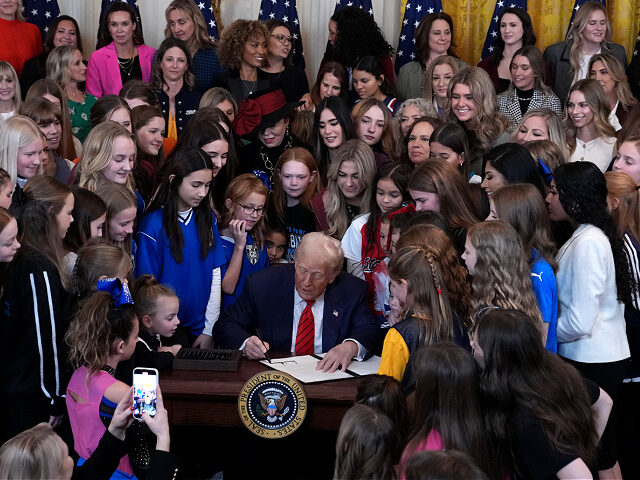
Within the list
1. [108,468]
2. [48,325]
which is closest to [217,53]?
[48,325]

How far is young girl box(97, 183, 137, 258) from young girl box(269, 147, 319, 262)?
1077 millimetres

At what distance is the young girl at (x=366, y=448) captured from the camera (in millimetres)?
2828

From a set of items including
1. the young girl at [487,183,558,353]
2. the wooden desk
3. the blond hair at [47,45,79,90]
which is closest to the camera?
the wooden desk

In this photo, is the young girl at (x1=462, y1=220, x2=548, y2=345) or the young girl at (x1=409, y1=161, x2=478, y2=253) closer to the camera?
the young girl at (x1=462, y1=220, x2=548, y2=345)

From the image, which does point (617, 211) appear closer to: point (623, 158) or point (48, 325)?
point (623, 158)

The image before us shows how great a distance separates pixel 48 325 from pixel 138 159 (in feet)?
6.35

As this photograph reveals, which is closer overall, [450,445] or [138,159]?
[450,445]

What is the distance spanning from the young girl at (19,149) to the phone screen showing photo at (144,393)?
205 centimetres

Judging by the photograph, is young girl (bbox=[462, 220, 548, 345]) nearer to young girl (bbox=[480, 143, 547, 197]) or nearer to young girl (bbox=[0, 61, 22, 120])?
young girl (bbox=[480, 143, 547, 197])

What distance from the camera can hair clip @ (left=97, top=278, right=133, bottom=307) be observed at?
3750mm

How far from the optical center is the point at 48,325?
3768mm

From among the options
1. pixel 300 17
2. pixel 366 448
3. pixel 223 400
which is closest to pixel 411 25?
pixel 300 17

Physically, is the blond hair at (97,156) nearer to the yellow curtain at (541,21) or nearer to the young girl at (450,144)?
the young girl at (450,144)

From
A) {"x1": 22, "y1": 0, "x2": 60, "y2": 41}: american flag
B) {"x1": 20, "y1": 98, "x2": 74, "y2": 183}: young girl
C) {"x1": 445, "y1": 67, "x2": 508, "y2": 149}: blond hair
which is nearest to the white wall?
{"x1": 22, "y1": 0, "x2": 60, "y2": 41}: american flag
